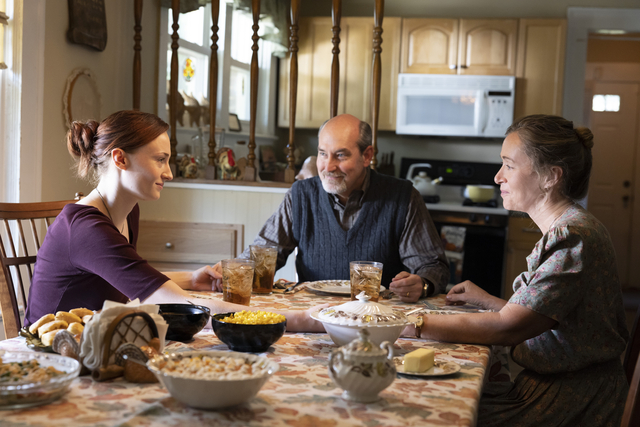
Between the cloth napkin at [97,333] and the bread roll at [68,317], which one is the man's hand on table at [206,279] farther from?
the cloth napkin at [97,333]

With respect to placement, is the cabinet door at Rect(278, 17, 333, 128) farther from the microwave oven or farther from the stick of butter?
the stick of butter

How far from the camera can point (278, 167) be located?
201 inches

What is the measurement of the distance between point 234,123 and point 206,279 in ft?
9.83

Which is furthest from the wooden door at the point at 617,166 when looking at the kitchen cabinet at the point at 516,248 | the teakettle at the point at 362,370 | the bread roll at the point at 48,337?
the bread roll at the point at 48,337

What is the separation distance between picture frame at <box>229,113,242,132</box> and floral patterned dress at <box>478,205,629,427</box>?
139 inches

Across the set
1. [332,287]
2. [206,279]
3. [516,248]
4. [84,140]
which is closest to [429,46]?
[516,248]

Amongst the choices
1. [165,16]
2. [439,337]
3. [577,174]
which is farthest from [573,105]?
[439,337]

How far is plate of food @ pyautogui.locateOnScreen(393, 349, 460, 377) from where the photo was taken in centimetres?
107

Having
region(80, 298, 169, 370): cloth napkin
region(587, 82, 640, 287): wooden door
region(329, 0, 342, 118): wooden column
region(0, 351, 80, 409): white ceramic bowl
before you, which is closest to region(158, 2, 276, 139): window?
region(329, 0, 342, 118): wooden column

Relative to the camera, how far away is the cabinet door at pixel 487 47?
480 centimetres

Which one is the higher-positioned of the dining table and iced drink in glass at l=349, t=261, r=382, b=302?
iced drink in glass at l=349, t=261, r=382, b=302

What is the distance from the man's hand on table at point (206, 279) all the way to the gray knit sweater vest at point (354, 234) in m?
0.49

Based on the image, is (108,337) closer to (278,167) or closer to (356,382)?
(356,382)

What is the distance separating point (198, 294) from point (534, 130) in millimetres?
991
